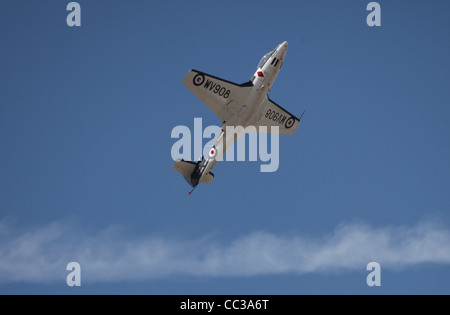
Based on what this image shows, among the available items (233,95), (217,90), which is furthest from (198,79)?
(233,95)

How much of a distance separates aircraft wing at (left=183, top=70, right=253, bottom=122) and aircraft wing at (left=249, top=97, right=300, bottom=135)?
3.34m

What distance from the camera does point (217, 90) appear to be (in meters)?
55.0

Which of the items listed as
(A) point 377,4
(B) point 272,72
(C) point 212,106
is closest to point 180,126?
(C) point 212,106

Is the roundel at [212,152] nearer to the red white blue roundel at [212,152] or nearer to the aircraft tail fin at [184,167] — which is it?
the red white blue roundel at [212,152]

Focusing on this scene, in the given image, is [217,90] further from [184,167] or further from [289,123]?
[289,123]

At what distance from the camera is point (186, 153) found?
59.5 m

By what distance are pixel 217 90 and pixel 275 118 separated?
858cm

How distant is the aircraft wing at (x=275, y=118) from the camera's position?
59.3 m

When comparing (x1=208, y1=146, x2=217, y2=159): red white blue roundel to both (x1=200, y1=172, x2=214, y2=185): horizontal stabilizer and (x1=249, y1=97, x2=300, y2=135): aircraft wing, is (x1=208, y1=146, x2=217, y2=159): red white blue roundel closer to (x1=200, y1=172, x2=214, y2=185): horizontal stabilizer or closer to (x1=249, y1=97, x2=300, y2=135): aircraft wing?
(x1=200, y1=172, x2=214, y2=185): horizontal stabilizer

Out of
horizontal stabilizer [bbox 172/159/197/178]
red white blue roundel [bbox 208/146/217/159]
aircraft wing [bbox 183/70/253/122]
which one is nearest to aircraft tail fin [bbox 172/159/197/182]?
horizontal stabilizer [bbox 172/159/197/178]

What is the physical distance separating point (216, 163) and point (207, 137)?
2537 mm

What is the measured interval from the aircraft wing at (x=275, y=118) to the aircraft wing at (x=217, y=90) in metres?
3.34

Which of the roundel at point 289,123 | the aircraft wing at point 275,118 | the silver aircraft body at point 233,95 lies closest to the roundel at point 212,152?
the silver aircraft body at point 233,95
